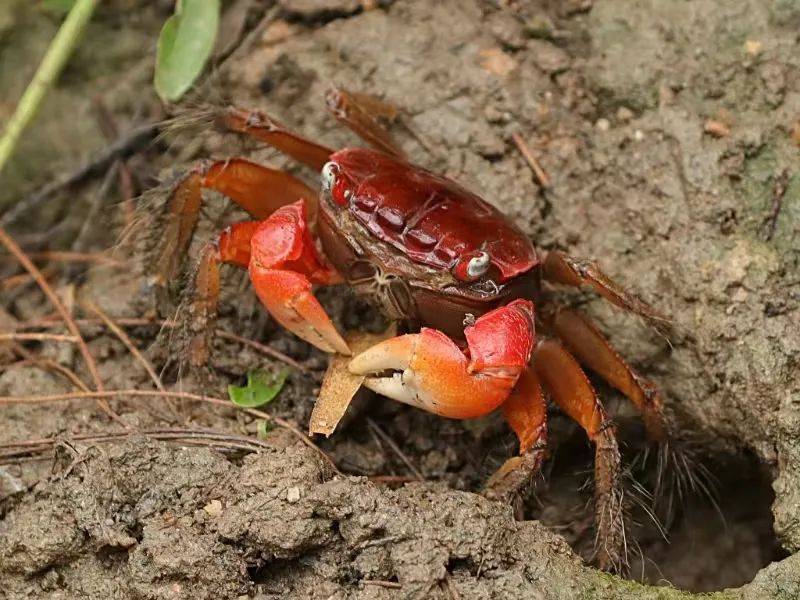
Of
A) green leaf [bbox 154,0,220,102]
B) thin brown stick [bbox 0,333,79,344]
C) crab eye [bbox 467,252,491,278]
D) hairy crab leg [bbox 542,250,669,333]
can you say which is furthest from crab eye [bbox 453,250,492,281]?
thin brown stick [bbox 0,333,79,344]

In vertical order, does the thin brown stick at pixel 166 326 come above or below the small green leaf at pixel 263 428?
above

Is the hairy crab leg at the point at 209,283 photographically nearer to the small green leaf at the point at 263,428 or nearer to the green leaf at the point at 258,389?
the green leaf at the point at 258,389

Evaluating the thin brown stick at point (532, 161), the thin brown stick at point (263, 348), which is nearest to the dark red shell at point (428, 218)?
the thin brown stick at point (532, 161)

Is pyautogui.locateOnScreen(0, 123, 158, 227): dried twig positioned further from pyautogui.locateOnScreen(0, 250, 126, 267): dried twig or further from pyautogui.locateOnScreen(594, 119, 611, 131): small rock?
pyautogui.locateOnScreen(594, 119, 611, 131): small rock

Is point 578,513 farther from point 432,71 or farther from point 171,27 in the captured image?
point 171,27

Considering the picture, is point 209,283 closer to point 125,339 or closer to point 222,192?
point 222,192

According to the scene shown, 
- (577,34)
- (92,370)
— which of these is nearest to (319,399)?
(92,370)
